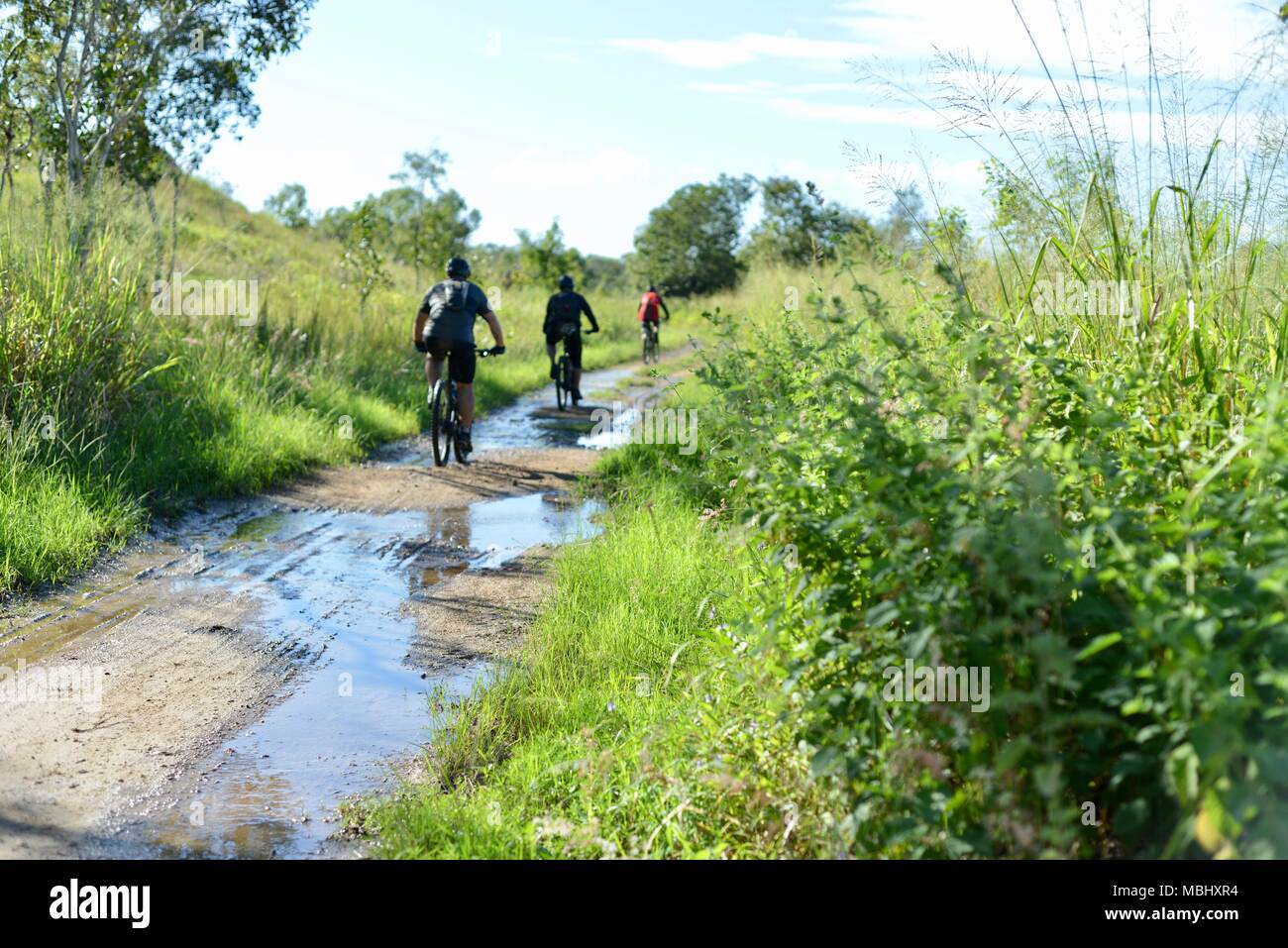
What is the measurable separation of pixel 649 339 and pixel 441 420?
590 inches

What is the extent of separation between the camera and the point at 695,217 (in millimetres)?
67812

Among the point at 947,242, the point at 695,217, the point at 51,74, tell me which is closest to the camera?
the point at 947,242

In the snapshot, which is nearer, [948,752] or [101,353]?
[948,752]

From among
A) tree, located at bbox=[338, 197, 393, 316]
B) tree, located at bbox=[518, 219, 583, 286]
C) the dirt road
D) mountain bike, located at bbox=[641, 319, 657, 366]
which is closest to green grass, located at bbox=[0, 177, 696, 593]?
the dirt road

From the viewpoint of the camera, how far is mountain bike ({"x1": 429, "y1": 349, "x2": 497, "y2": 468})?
11.1 meters

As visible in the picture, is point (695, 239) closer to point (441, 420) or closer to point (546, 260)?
point (546, 260)

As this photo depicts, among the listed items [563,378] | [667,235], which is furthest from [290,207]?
[563,378]

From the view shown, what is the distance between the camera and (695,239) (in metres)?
67.3

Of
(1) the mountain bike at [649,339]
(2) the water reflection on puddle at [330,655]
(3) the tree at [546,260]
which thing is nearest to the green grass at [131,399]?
(2) the water reflection on puddle at [330,655]

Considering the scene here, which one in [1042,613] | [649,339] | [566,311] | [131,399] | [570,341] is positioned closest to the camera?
[1042,613]

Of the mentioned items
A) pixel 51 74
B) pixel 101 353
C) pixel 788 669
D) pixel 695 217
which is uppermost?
pixel 695 217
